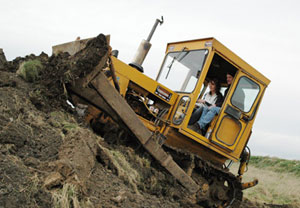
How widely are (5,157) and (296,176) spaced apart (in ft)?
59.6

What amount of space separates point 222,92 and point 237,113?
21.4 inches

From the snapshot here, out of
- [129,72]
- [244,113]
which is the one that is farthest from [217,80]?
[129,72]

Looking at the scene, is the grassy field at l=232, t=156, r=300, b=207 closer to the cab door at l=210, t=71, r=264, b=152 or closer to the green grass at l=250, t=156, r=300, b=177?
the green grass at l=250, t=156, r=300, b=177

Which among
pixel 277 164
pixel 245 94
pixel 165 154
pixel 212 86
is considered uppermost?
pixel 277 164

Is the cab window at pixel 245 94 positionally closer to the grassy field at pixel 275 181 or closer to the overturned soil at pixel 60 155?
the overturned soil at pixel 60 155

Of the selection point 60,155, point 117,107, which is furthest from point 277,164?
point 60,155

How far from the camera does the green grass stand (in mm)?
19536

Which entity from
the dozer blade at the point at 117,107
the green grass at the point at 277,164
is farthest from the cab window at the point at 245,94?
the green grass at the point at 277,164

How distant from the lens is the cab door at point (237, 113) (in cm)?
645

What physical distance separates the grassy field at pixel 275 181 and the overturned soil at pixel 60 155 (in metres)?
7.15

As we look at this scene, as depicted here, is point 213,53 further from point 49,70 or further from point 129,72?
point 49,70

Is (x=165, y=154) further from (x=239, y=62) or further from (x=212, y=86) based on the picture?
(x=239, y=62)

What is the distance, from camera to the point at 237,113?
6.60 metres

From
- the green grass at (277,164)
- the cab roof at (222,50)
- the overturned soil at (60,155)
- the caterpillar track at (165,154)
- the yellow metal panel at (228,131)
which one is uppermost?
the green grass at (277,164)
